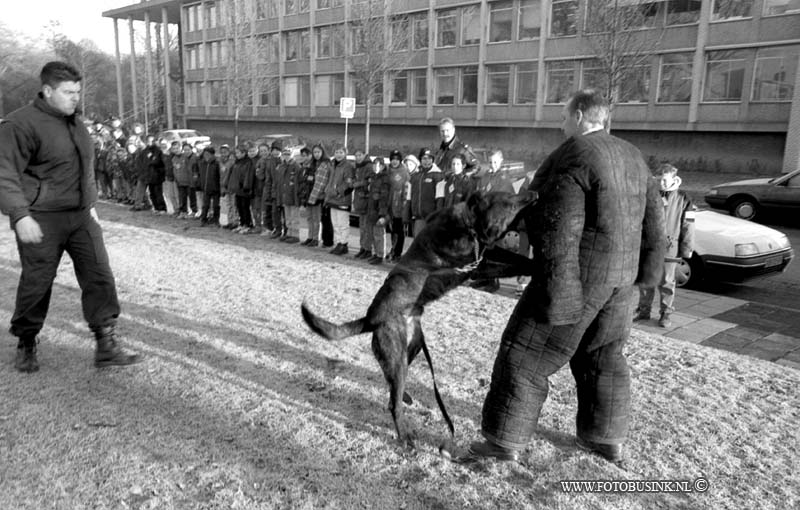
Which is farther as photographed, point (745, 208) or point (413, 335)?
point (745, 208)

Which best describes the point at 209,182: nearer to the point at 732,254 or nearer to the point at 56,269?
the point at 56,269

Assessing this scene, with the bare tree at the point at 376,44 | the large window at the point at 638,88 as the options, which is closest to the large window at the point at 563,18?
the large window at the point at 638,88

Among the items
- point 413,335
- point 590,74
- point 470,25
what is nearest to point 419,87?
point 470,25

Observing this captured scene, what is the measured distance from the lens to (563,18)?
89.6 feet

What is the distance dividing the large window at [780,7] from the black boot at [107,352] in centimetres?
2536

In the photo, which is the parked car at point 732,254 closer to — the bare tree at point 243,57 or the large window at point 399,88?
the large window at point 399,88

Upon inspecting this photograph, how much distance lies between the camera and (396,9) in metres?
33.0

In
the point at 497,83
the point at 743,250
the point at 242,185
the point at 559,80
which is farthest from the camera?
the point at 497,83

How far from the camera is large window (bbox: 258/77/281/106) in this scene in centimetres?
4116

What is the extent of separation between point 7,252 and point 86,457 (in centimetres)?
696

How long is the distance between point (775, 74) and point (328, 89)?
83.3 ft

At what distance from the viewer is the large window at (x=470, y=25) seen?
3045 cm

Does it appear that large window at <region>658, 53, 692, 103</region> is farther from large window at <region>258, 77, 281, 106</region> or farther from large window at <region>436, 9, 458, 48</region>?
large window at <region>258, 77, 281, 106</region>

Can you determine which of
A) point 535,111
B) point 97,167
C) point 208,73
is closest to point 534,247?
point 97,167
